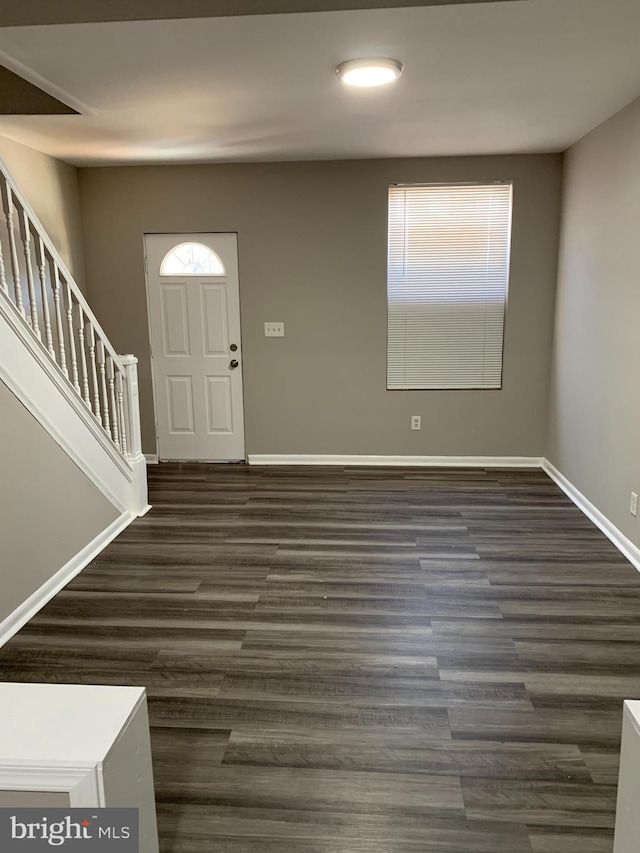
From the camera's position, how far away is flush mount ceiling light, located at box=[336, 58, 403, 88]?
9.22ft

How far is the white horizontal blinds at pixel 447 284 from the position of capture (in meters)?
5.12

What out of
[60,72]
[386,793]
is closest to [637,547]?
[386,793]

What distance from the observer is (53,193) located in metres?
4.86

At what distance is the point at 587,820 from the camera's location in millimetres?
1799

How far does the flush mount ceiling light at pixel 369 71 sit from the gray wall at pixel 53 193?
2.46 m

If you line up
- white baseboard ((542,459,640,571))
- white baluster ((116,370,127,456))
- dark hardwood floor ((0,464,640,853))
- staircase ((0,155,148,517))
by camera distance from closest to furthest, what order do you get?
dark hardwood floor ((0,464,640,853)) < staircase ((0,155,148,517)) < white baseboard ((542,459,640,571)) < white baluster ((116,370,127,456))

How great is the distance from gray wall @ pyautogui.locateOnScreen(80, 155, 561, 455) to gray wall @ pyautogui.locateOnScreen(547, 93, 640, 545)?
11.7 inches

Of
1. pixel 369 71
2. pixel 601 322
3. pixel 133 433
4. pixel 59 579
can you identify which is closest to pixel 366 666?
pixel 59 579

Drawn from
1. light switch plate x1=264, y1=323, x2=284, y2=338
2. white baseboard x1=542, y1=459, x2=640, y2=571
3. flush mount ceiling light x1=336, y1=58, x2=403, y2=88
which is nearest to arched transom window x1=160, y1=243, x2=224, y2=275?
light switch plate x1=264, y1=323, x2=284, y2=338

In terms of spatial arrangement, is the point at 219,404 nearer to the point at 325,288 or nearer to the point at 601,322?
the point at 325,288

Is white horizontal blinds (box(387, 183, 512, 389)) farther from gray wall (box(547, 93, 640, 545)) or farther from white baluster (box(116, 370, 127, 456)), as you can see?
white baluster (box(116, 370, 127, 456))

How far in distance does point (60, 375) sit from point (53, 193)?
2229mm

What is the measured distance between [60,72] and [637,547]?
3.79 m

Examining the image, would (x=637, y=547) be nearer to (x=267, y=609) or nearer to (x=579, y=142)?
(x=267, y=609)
